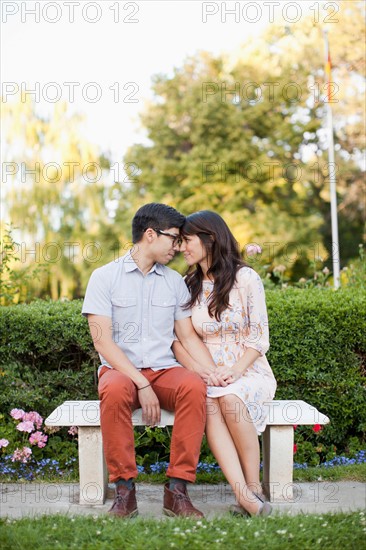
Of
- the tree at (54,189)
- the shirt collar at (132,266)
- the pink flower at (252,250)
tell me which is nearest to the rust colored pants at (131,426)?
the shirt collar at (132,266)

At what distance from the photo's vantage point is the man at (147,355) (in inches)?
139

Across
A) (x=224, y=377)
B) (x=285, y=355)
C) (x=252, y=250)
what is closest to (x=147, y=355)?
(x=224, y=377)

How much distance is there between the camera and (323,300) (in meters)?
5.05

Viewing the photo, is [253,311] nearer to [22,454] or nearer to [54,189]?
[22,454]

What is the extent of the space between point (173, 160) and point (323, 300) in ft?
55.1

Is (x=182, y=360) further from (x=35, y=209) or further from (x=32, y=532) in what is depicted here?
(x=35, y=209)

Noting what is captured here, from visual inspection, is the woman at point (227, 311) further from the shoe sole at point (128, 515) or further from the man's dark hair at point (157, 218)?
the shoe sole at point (128, 515)

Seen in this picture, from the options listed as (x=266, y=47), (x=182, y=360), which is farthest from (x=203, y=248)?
(x=266, y=47)

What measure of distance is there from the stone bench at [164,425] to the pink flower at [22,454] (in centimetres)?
73

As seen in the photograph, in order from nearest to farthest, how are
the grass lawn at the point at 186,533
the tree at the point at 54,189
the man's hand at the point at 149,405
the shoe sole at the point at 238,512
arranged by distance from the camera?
the grass lawn at the point at 186,533 → the shoe sole at the point at 238,512 → the man's hand at the point at 149,405 → the tree at the point at 54,189

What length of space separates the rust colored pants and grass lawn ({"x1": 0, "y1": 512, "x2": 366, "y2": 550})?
10.4 inches

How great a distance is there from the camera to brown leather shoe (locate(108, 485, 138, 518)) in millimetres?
3477

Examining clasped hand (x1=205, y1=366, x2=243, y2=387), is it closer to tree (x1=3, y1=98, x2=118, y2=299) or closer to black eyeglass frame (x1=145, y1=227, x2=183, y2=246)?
black eyeglass frame (x1=145, y1=227, x2=183, y2=246)

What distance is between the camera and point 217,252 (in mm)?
4004
